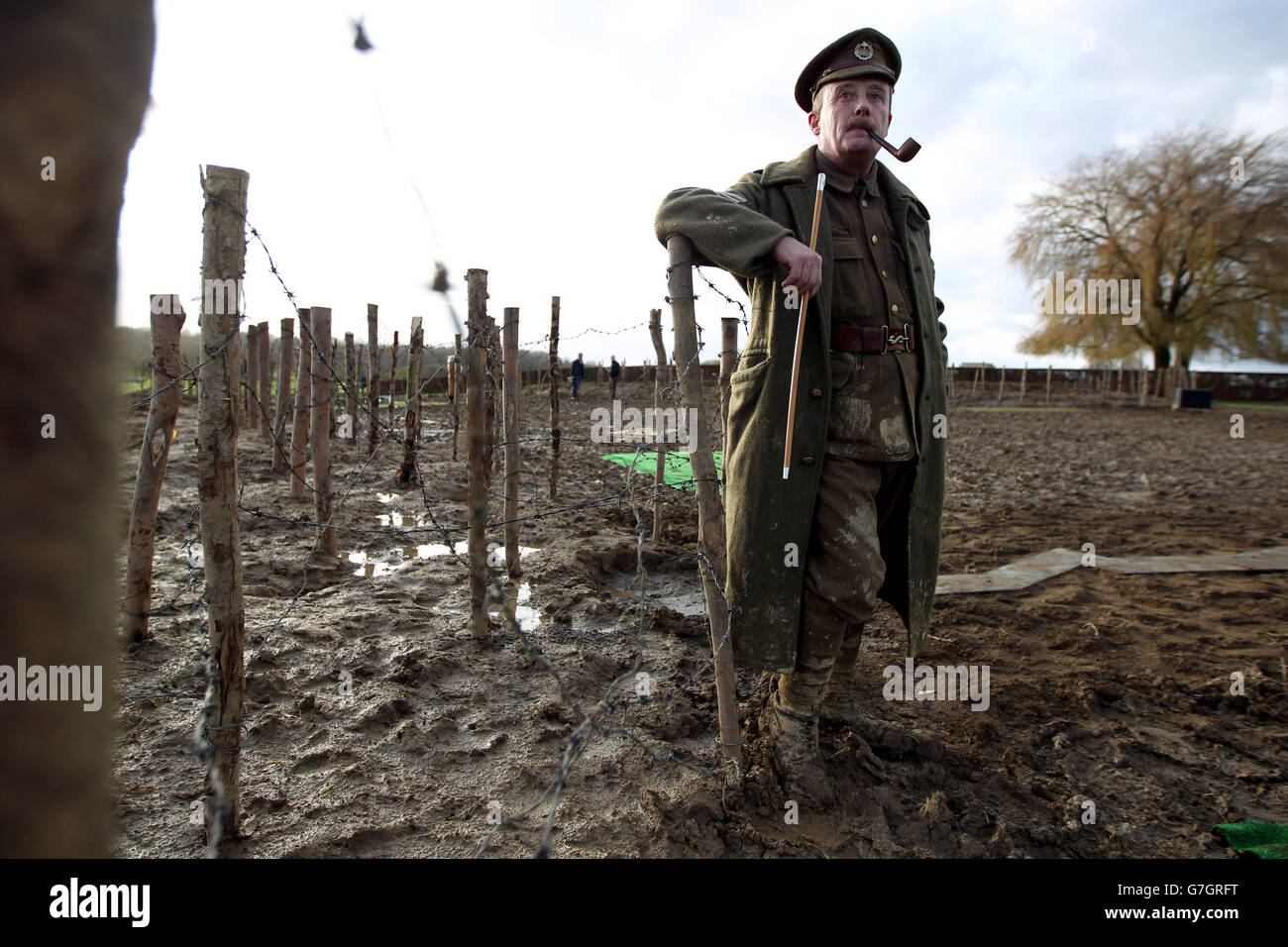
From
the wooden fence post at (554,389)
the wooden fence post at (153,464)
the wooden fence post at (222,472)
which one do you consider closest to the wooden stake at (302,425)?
the wooden fence post at (554,389)

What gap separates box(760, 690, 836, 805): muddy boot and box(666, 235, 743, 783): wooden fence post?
17 centimetres

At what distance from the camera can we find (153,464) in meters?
3.42

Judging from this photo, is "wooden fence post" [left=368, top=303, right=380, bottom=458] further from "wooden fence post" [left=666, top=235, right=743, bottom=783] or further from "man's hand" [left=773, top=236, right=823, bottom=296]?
"man's hand" [left=773, top=236, right=823, bottom=296]

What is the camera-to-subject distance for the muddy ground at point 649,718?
216cm

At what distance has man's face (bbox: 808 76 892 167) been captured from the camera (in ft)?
7.77

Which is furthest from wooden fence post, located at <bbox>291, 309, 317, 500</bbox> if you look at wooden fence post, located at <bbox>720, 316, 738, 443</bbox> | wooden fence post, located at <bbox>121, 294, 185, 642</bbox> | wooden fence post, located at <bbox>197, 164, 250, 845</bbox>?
wooden fence post, located at <bbox>197, 164, 250, 845</bbox>

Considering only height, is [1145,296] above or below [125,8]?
above

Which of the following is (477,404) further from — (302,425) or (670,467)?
(670,467)

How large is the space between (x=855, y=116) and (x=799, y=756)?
2082 mm

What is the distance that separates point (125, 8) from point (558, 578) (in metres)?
4.29

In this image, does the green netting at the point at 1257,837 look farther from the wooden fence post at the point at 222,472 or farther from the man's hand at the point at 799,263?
the wooden fence post at the point at 222,472
